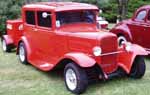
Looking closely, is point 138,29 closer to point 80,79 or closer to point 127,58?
point 127,58

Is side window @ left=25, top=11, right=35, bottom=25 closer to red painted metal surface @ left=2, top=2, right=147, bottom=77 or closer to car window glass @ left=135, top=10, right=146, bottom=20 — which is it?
red painted metal surface @ left=2, top=2, right=147, bottom=77

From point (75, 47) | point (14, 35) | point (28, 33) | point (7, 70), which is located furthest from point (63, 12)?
point (14, 35)

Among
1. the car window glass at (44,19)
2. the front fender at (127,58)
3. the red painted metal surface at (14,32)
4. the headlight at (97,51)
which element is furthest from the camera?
the red painted metal surface at (14,32)

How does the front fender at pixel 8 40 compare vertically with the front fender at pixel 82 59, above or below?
below

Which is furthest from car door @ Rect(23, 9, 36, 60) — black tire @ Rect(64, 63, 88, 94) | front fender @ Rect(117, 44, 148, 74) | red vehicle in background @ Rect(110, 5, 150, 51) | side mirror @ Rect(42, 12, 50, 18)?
red vehicle in background @ Rect(110, 5, 150, 51)

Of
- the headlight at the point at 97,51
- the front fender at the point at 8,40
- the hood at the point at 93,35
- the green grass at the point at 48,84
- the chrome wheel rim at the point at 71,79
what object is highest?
the hood at the point at 93,35

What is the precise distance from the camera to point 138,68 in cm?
765

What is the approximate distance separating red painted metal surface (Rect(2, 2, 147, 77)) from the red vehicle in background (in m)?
2.45

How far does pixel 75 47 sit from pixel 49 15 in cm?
107

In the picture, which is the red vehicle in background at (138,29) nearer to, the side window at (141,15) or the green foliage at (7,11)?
the side window at (141,15)

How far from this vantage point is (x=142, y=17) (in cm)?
1042

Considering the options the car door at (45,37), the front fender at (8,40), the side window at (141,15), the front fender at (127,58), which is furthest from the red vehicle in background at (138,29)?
the front fender at (8,40)

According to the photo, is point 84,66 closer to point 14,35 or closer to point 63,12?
point 63,12

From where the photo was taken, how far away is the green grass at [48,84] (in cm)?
696
